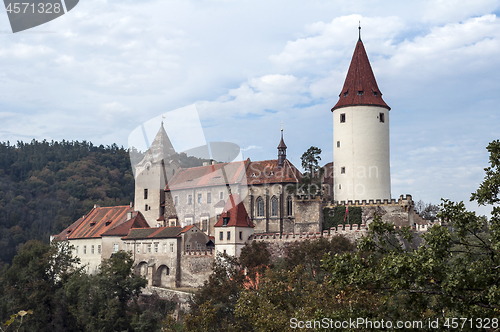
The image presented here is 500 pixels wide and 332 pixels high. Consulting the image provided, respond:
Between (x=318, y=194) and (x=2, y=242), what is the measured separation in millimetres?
74417

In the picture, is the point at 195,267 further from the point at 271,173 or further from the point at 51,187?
the point at 51,187

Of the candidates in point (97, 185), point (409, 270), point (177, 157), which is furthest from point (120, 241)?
point (97, 185)

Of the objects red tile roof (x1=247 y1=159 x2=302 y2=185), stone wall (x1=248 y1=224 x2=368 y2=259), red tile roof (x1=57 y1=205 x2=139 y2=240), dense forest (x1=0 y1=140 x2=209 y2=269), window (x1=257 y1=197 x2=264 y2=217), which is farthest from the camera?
dense forest (x1=0 y1=140 x2=209 y2=269)

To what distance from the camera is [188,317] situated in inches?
965

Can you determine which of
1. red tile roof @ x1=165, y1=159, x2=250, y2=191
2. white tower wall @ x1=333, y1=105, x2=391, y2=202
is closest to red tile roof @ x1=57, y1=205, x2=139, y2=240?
red tile roof @ x1=165, y1=159, x2=250, y2=191

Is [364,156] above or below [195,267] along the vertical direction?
above

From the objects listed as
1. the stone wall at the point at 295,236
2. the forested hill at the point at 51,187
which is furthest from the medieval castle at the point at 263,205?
the forested hill at the point at 51,187

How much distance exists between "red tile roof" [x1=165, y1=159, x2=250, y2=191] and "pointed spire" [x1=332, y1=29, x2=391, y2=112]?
12.3 m

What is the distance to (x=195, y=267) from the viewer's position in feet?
162

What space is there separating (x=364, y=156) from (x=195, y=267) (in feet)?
62.8

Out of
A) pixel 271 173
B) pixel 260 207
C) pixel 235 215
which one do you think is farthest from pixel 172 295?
pixel 271 173

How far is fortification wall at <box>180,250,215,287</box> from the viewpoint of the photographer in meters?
48.6

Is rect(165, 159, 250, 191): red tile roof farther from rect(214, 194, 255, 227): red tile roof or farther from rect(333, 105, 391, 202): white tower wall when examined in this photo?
rect(333, 105, 391, 202): white tower wall

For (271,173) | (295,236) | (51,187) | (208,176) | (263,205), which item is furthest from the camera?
(51,187)
